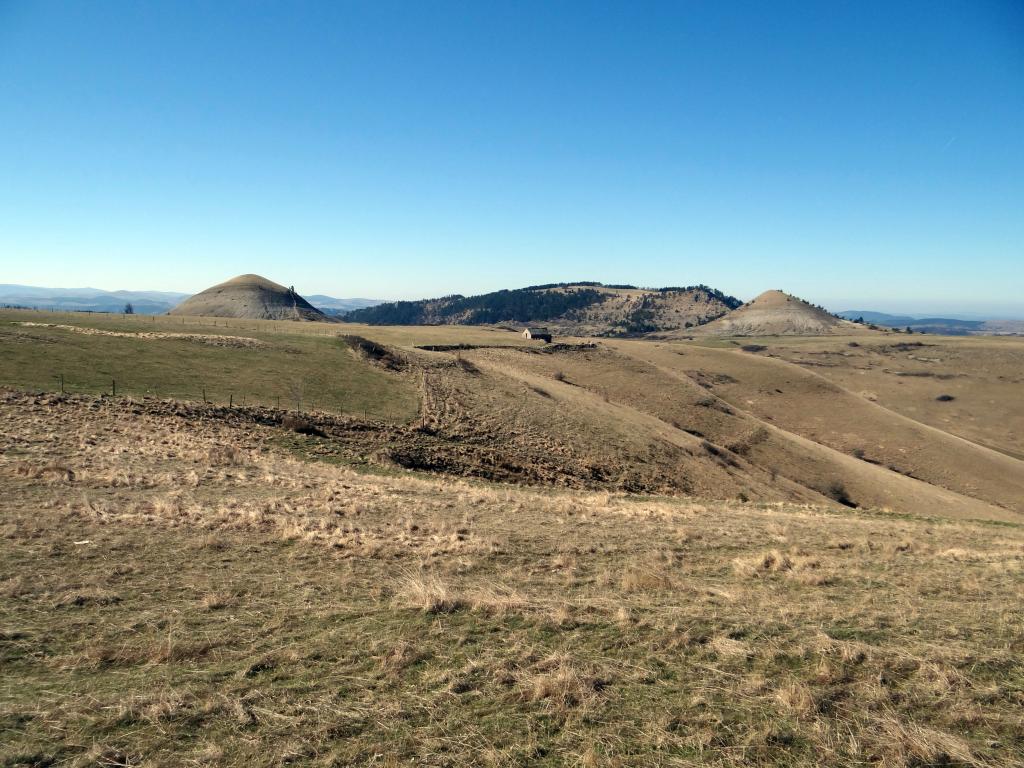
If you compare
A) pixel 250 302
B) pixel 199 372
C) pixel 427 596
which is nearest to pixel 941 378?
pixel 199 372

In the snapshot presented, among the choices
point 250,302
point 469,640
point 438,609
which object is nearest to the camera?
point 469,640

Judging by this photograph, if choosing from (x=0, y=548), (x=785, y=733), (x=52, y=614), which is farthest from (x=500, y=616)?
(x=0, y=548)

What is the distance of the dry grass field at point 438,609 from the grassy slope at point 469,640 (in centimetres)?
5

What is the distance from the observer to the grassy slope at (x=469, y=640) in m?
6.23

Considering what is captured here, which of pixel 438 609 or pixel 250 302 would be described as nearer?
pixel 438 609

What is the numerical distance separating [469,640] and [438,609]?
1264 mm

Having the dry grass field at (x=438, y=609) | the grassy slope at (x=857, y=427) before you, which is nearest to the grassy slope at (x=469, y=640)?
the dry grass field at (x=438, y=609)

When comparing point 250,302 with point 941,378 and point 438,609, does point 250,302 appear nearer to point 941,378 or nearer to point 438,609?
point 941,378

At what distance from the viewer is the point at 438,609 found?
32.2 ft

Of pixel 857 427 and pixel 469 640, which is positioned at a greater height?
pixel 469 640

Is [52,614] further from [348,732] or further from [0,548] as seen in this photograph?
[348,732]

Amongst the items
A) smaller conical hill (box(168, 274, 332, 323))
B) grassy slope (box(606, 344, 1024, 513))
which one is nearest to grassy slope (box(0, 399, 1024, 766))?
grassy slope (box(606, 344, 1024, 513))

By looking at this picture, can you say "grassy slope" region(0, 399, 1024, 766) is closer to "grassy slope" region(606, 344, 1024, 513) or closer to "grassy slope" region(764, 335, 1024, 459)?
"grassy slope" region(606, 344, 1024, 513)

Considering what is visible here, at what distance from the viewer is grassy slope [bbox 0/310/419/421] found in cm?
3238
